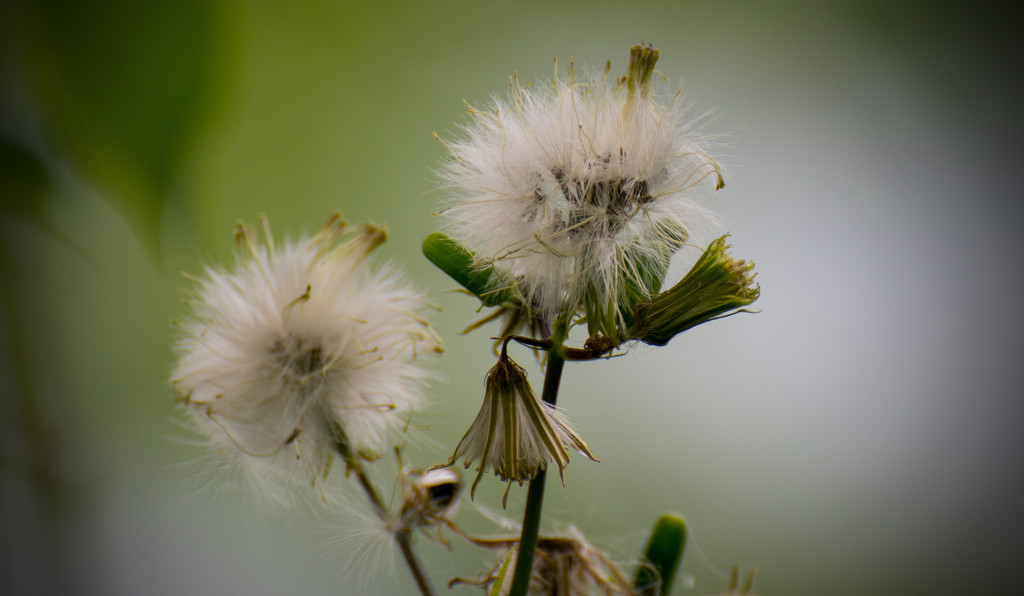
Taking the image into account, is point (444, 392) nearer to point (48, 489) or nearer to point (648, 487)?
point (648, 487)

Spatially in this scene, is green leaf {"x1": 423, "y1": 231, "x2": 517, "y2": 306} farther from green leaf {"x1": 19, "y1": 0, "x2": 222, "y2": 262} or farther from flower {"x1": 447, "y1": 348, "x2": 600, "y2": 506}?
green leaf {"x1": 19, "y1": 0, "x2": 222, "y2": 262}

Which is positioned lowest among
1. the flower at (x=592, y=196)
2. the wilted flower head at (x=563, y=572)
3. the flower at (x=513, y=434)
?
the wilted flower head at (x=563, y=572)

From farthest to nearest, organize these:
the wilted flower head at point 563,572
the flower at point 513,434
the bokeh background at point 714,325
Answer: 1. the bokeh background at point 714,325
2. the wilted flower head at point 563,572
3. the flower at point 513,434

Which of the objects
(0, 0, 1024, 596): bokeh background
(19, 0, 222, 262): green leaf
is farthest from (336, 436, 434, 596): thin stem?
(0, 0, 1024, 596): bokeh background

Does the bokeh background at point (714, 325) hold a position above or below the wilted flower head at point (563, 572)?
above

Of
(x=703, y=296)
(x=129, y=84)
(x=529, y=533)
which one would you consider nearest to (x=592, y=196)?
(x=703, y=296)

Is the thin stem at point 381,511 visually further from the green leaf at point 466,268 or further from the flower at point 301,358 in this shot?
the green leaf at point 466,268

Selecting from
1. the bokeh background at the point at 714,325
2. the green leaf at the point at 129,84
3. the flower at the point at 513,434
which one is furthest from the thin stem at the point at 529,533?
the bokeh background at the point at 714,325

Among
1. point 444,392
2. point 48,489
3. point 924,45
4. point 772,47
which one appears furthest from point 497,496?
point 924,45
